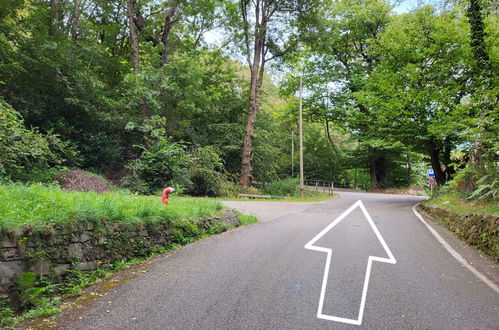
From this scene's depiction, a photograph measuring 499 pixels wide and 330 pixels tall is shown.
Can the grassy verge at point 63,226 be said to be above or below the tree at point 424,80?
below

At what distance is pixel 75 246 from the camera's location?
455cm

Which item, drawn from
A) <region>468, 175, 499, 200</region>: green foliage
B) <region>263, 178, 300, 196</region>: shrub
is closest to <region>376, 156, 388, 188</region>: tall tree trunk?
<region>263, 178, 300, 196</region>: shrub

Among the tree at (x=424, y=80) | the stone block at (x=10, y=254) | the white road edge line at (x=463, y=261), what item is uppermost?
the tree at (x=424, y=80)

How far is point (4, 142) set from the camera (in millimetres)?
9766

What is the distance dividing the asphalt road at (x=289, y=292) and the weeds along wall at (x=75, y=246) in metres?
0.58

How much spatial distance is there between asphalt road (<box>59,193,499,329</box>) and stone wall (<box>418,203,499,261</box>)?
0.87 meters

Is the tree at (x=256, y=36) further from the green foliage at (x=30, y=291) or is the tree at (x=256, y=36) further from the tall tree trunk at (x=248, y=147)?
the green foliage at (x=30, y=291)

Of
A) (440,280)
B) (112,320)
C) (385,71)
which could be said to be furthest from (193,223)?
(385,71)

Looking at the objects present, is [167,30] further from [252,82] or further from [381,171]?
[381,171]

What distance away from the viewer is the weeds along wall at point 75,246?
3656mm

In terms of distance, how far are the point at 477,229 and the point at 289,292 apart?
5918mm

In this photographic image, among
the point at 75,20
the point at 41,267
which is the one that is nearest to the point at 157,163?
the point at 75,20

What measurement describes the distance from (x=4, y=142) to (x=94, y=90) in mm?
7417

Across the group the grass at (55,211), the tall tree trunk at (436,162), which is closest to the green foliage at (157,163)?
the grass at (55,211)
